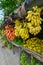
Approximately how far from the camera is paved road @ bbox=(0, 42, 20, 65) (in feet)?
11.1

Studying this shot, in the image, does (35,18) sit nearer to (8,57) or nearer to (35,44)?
(35,44)

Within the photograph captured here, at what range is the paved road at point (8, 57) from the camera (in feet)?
11.1

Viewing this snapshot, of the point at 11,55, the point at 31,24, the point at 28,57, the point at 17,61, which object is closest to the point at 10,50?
the point at 11,55

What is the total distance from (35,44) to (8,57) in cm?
113

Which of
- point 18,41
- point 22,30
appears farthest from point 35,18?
point 18,41

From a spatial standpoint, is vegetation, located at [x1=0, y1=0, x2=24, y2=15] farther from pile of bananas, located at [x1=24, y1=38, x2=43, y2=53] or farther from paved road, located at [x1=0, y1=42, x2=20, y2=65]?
pile of bananas, located at [x1=24, y1=38, x2=43, y2=53]

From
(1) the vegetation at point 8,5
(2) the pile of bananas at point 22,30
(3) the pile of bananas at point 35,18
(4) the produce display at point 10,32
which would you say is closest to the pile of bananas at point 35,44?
(2) the pile of bananas at point 22,30

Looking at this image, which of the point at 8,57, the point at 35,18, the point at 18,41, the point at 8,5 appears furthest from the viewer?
the point at 8,5

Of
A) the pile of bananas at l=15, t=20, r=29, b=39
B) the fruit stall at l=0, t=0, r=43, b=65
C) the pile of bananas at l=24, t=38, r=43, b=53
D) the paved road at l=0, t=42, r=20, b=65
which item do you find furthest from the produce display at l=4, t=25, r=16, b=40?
the pile of bananas at l=24, t=38, r=43, b=53

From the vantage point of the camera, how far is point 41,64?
2564 mm

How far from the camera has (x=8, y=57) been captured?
371 cm

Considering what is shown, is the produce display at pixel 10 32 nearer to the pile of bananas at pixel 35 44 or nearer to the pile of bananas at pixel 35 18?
the pile of bananas at pixel 35 44

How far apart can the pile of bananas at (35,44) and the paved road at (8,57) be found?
0.56m

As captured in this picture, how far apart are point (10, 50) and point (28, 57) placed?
99cm
